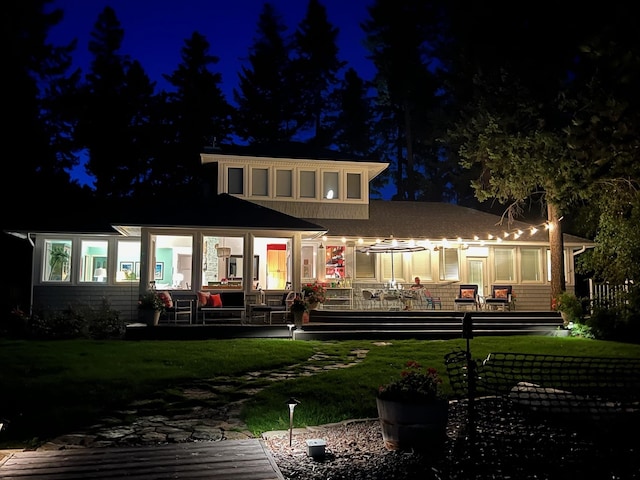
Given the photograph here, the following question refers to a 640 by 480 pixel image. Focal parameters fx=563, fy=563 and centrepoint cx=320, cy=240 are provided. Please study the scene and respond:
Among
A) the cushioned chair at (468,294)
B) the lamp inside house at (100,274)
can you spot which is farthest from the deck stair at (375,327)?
the lamp inside house at (100,274)

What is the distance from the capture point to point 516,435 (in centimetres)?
623

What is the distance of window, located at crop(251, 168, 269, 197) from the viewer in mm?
20953

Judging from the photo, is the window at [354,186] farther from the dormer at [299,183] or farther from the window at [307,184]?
the window at [307,184]

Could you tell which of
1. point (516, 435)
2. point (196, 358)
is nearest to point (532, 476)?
point (516, 435)

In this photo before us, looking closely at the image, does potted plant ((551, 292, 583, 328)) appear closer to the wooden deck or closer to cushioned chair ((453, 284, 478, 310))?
cushioned chair ((453, 284, 478, 310))

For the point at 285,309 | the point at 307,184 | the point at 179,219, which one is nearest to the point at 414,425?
the point at 285,309

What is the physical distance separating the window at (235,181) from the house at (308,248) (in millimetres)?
37

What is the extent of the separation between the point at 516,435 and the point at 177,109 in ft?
118

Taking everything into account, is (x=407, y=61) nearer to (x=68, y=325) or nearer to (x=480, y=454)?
(x=68, y=325)

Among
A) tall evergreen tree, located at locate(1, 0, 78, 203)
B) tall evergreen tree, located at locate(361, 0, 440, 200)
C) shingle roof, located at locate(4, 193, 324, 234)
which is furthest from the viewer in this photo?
tall evergreen tree, located at locate(361, 0, 440, 200)

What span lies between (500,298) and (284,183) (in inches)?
346

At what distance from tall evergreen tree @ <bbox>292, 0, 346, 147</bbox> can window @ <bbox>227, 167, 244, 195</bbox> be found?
20900 millimetres

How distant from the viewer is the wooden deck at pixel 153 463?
480 centimetres

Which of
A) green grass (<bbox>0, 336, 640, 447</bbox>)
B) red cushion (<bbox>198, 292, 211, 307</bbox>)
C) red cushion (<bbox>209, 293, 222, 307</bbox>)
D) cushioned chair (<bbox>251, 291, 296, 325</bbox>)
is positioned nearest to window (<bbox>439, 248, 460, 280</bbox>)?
green grass (<bbox>0, 336, 640, 447</bbox>)
